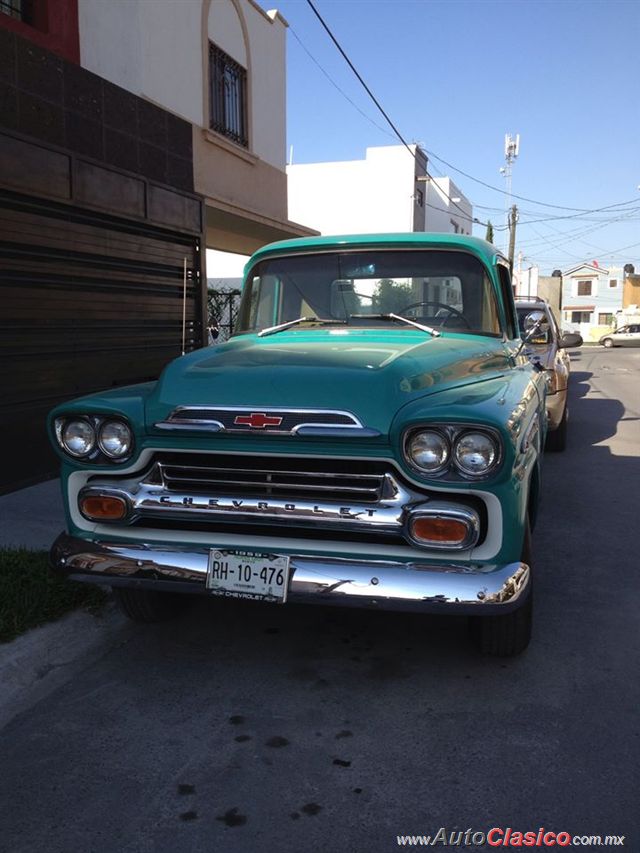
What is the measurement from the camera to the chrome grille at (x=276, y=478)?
9.29 ft

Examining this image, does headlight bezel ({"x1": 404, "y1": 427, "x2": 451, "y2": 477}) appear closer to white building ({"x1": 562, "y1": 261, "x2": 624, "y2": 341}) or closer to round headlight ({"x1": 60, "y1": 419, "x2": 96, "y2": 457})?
round headlight ({"x1": 60, "y1": 419, "x2": 96, "y2": 457})

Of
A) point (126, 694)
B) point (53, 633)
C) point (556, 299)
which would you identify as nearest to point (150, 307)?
point (53, 633)

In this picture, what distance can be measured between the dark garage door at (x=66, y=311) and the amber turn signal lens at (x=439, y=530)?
4415 mm

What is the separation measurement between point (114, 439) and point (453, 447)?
4.63 feet

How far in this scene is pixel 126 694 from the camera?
314 cm

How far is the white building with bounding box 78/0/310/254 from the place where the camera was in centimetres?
817

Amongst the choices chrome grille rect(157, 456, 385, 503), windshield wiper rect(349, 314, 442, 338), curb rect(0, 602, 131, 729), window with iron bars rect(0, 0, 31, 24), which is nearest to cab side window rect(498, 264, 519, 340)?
windshield wiper rect(349, 314, 442, 338)

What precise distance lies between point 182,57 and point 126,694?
8.74 metres

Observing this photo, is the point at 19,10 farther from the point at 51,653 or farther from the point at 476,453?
the point at 476,453

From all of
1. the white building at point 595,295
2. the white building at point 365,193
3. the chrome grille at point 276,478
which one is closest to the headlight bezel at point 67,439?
the chrome grille at point 276,478

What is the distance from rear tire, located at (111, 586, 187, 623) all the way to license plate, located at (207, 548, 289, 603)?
2.58ft

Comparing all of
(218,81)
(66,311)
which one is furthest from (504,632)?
(218,81)

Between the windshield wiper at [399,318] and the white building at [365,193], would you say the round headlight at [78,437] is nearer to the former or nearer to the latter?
the windshield wiper at [399,318]

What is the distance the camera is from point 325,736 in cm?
279
